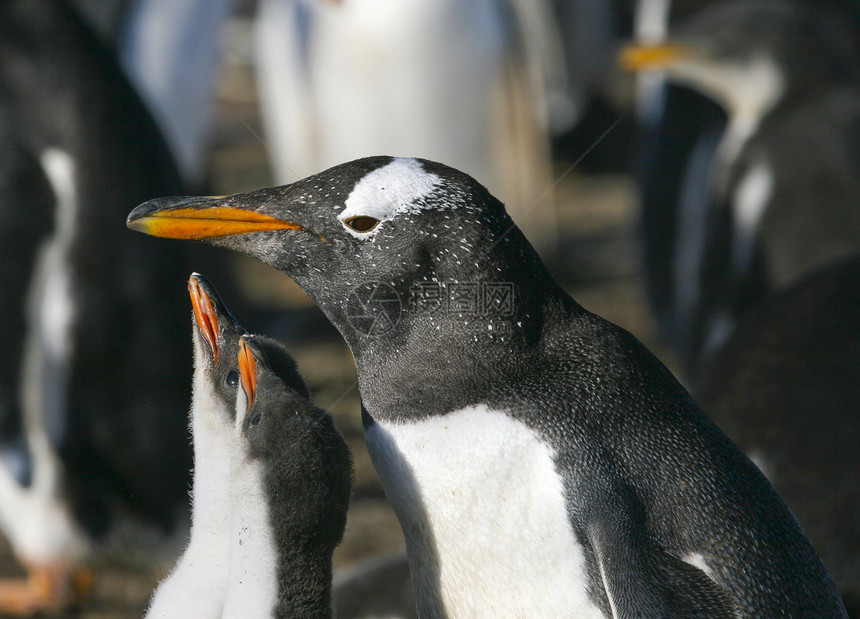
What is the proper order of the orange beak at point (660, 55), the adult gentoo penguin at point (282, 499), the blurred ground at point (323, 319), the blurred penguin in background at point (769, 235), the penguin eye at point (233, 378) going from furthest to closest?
1. the orange beak at point (660, 55)
2. the blurred ground at point (323, 319)
3. the blurred penguin in background at point (769, 235)
4. the penguin eye at point (233, 378)
5. the adult gentoo penguin at point (282, 499)

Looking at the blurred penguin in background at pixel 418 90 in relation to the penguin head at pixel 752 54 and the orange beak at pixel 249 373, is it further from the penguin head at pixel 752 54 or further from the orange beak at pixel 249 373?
the orange beak at pixel 249 373

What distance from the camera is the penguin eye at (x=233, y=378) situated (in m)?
1.51

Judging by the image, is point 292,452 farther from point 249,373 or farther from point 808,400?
point 808,400

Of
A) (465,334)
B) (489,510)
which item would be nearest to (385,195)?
(465,334)

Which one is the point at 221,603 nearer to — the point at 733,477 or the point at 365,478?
the point at 733,477

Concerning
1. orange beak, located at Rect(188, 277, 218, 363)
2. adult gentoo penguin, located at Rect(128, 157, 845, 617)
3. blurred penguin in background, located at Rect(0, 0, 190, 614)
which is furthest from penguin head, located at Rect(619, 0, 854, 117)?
orange beak, located at Rect(188, 277, 218, 363)

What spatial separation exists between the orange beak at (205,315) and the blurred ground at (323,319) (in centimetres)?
18

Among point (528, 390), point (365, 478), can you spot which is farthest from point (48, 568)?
point (528, 390)

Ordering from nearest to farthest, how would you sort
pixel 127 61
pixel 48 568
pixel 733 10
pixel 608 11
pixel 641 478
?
pixel 641 478 < pixel 48 568 < pixel 733 10 < pixel 127 61 < pixel 608 11

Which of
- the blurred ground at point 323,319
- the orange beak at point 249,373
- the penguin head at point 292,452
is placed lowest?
the blurred ground at point 323,319

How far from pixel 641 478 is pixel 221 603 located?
22.0 inches

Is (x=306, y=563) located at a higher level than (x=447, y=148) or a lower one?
higher


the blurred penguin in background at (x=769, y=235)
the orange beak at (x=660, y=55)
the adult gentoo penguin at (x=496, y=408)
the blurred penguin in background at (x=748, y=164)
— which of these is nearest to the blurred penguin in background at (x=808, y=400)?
the blurred penguin in background at (x=769, y=235)

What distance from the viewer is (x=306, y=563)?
1412 millimetres
